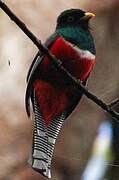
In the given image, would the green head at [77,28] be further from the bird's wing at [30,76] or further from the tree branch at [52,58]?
the tree branch at [52,58]

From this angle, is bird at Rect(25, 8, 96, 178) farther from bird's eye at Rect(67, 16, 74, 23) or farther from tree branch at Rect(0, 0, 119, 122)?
tree branch at Rect(0, 0, 119, 122)

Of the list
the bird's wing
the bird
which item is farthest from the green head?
the bird's wing

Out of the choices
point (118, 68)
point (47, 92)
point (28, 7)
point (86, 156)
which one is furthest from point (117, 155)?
point (28, 7)

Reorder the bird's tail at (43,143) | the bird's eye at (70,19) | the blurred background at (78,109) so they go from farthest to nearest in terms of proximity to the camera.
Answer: the blurred background at (78,109)
the bird's eye at (70,19)
the bird's tail at (43,143)

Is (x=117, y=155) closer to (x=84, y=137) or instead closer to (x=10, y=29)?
(x=84, y=137)

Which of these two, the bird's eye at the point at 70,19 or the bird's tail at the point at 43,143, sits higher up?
the bird's eye at the point at 70,19

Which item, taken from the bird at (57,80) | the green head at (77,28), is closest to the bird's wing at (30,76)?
the bird at (57,80)

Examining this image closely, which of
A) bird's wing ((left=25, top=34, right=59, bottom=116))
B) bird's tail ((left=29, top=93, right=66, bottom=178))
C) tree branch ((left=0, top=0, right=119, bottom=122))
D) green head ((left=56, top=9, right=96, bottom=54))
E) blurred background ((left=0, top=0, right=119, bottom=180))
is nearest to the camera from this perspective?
tree branch ((left=0, top=0, right=119, bottom=122))

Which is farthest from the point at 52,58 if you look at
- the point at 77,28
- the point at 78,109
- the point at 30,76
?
the point at 78,109
